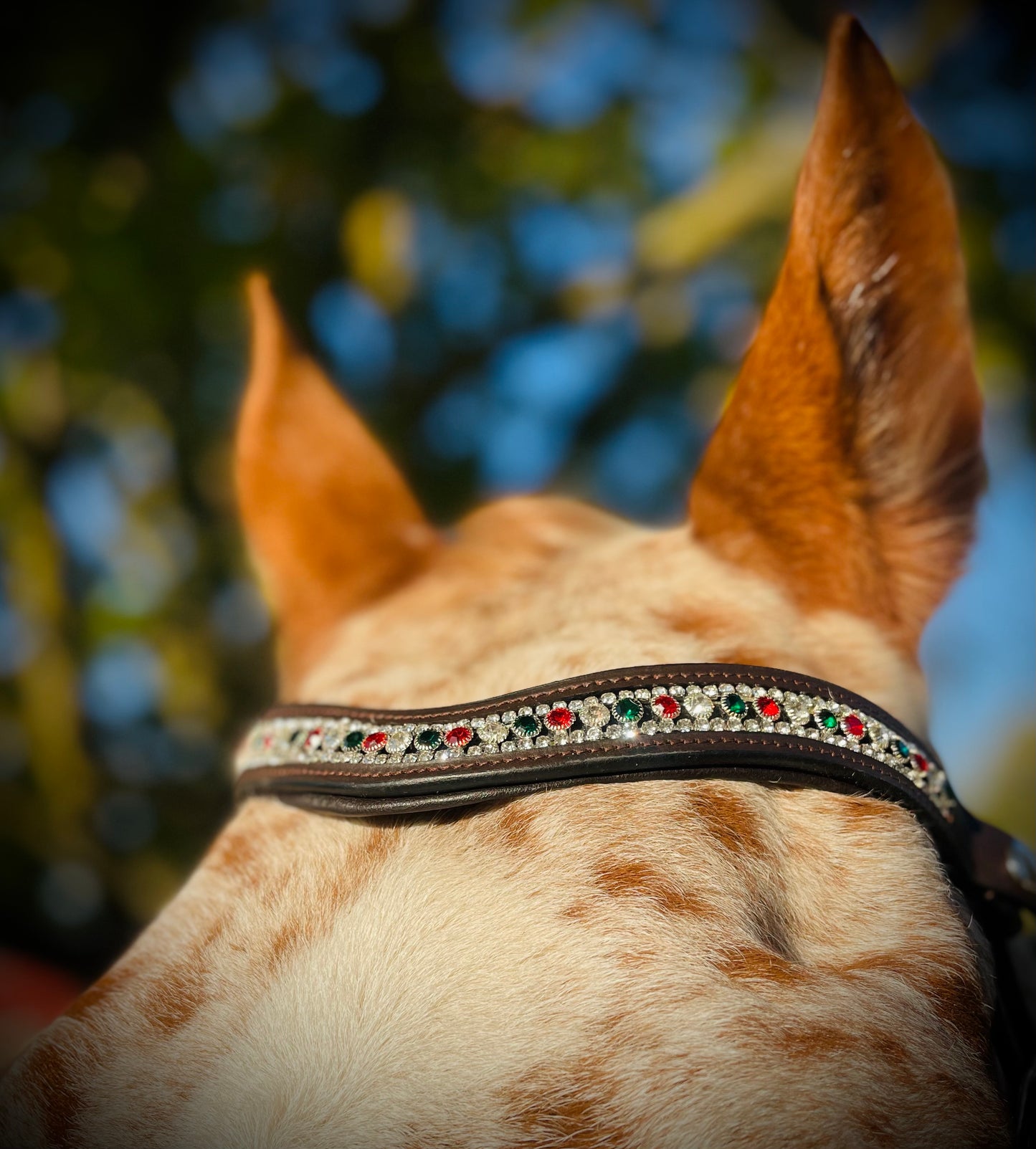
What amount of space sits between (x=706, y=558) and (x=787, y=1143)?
2.10 feet

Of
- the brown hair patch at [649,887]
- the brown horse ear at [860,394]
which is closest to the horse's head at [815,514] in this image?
the brown horse ear at [860,394]

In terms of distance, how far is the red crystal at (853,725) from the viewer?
35.0 inches

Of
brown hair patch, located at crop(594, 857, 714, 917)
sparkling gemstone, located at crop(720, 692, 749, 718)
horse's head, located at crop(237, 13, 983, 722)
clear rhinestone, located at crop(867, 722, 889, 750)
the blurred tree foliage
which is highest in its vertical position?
the blurred tree foliage

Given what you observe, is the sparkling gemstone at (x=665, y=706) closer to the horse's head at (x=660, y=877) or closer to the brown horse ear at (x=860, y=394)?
the horse's head at (x=660, y=877)

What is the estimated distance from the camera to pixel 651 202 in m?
3.98

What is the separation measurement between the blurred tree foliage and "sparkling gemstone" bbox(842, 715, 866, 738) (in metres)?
3.00

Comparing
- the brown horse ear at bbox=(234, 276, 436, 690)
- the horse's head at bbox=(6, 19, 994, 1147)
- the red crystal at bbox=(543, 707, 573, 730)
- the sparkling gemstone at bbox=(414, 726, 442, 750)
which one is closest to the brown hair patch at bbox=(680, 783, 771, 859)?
the horse's head at bbox=(6, 19, 994, 1147)

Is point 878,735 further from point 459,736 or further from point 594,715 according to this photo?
point 459,736

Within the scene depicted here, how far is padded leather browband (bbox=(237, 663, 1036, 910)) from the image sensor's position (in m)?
0.83

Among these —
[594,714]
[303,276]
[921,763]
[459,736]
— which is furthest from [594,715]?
[303,276]

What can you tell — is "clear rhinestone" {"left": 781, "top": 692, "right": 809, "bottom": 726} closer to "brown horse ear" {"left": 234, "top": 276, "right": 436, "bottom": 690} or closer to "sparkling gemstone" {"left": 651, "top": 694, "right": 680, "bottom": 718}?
"sparkling gemstone" {"left": 651, "top": 694, "right": 680, "bottom": 718}

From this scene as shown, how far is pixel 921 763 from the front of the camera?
0.94 meters

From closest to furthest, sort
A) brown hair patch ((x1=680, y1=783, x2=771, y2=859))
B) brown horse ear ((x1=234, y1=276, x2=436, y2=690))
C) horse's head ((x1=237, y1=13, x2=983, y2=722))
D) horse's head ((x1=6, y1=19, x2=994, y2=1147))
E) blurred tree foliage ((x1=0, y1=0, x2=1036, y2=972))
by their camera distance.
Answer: horse's head ((x1=6, y1=19, x2=994, y2=1147)) → brown hair patch ((x1=680, y1=783, x2=771, y2=859)) → horse's head ((x1=237, y1=13, x2=983, y2=722)) → brown horse ear ((x1=234, y1=276, x2=436, y2=690)) → blurred tree foliage ((x1=0, y1=0, x2=1036, y2=972))

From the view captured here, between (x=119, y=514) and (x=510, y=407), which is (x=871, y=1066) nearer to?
(x=510, y=407)
